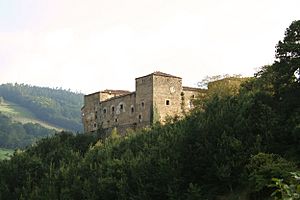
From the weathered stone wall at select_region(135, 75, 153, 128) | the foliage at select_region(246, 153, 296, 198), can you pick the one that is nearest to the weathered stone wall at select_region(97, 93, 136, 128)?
the weathered stone wall at select_region(135, 75, 153, 128)

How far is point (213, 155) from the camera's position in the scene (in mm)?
33719

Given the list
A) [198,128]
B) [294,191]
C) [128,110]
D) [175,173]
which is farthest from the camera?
[128,110]

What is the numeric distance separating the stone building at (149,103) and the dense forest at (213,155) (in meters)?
9.12

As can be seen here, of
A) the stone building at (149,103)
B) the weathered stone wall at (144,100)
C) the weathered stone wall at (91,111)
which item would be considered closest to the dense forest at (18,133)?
the weathered stone wall at (91,111)

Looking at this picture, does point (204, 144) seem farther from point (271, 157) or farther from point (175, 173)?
point (271, 157)

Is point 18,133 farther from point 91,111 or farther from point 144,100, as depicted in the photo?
point 144,100

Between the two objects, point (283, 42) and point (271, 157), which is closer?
point (271, 157)

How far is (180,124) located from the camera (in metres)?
44.2

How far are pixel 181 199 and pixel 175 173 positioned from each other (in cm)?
281

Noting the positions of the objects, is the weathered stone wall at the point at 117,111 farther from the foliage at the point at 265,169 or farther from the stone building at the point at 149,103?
the foliage at the point at 265,169

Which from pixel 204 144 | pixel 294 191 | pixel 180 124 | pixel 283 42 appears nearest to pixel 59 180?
pixel 180 124

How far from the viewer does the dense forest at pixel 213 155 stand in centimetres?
3050

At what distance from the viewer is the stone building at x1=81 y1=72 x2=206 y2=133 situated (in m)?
55.0

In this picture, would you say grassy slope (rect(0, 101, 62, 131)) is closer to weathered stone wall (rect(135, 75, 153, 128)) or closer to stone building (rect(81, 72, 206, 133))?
stone building (rect(81, 72, 206, 133))
